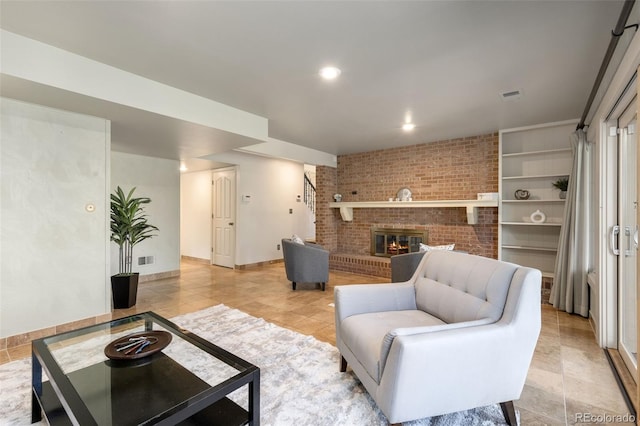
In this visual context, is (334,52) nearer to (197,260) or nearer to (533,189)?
(533,189)

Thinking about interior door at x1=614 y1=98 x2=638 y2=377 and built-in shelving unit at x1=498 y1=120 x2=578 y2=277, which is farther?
built-in shelving unit at x1=498 y1=120 x2=578 y2=277

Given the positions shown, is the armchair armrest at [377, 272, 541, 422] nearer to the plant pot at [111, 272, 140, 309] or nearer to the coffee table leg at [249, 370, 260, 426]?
the coffee table leg at [249, 370, 260, 426]

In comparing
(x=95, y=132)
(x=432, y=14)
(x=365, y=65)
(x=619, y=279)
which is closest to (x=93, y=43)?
(x=95, y=132)

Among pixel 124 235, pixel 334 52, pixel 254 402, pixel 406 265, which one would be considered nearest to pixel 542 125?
pixel 406 265

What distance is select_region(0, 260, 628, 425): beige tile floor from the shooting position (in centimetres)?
184

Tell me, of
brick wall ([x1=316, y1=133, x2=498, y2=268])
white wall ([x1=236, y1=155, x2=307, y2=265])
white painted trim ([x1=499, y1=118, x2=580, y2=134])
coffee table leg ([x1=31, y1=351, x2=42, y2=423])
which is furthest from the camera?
white wall ([x1=236, y1=155, x2=307, y2=265])

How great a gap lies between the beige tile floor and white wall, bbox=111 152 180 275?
40 centimetres

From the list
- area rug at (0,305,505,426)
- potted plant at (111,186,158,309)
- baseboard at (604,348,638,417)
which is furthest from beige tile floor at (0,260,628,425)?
area rug at (0,305,505,426)

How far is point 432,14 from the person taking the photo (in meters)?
1.88

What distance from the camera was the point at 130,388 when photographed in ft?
4.95

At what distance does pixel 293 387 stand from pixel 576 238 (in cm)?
348

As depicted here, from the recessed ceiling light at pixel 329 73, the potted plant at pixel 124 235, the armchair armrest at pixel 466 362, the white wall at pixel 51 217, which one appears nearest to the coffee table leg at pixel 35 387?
the white wall at pixel 51 217

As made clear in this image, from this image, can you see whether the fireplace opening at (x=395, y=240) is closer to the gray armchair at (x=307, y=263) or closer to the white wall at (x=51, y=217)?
the gray armchair at (x=307, y=263)

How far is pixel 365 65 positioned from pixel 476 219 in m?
3.35
